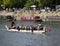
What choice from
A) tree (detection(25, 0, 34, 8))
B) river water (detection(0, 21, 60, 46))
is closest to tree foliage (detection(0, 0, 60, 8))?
tree (detection(25, 0, 34, 8))

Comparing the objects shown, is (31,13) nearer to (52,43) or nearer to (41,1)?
(41,1)

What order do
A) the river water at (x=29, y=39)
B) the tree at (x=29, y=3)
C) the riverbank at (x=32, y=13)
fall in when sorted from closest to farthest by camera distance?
the river water at (x=29, y=39), the riverbank at (x=32, y=13), the tree at (x=29, y=3)

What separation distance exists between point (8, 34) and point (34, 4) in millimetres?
65480

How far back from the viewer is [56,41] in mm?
62531

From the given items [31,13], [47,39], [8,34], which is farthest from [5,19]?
[47,39]

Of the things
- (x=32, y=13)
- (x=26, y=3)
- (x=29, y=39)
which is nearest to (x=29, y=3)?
(x=26, y=3)

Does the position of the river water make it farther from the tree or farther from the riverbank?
the tree

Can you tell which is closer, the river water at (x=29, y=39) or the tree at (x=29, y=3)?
the river water at (x=29, y=39)

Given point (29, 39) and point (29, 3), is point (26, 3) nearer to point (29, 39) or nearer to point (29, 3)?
point (29, 3)

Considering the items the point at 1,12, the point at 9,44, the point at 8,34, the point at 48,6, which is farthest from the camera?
the point at 1,12

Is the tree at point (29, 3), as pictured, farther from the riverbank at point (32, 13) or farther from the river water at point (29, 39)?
the river water at point (29, 39)

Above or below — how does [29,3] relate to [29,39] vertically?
above

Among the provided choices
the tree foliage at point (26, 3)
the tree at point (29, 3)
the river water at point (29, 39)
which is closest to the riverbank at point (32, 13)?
the tree foliage at point (26, 3)

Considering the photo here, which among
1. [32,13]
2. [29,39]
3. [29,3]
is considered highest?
[29,3]
